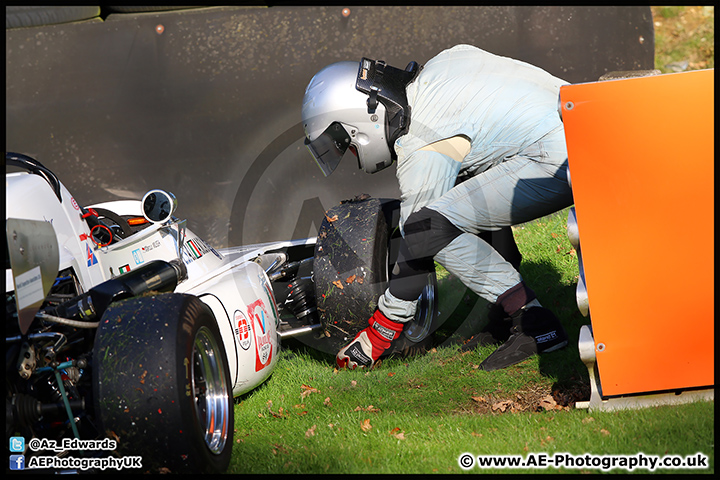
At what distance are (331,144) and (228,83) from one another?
151 inches

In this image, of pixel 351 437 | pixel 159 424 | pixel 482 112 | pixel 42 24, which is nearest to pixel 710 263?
pixel 482 112

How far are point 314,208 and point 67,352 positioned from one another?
4541 mm

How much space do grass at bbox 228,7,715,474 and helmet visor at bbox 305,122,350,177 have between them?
1.37 meters

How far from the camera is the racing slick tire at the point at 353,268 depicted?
13.6 feet

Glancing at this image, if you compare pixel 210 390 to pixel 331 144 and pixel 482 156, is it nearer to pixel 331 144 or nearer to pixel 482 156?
pixel 331 144

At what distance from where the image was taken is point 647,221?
2.89m

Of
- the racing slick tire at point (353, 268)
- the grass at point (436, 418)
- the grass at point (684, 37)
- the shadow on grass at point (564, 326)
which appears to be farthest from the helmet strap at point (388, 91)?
the grass at point (684, 37)

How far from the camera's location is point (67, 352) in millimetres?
3051

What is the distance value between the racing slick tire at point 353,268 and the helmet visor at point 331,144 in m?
0.39

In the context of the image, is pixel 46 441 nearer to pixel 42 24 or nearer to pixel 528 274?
pixel 528 274

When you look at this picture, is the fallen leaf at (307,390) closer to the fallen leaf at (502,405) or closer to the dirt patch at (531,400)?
the dirt patch at (531,400)

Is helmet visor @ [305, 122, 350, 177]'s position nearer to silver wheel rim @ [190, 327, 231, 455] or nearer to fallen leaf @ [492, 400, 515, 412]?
silver wheel rim @ [190, 327, 231, 455]

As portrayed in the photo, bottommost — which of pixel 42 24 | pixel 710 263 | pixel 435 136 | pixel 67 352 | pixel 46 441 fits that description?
pixel 46 441

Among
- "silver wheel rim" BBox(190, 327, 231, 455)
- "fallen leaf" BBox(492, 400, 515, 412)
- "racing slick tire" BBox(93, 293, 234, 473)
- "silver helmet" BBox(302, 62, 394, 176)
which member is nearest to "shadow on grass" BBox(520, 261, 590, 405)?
"fallen leaf" BBox(492, 400, 515, 412)
